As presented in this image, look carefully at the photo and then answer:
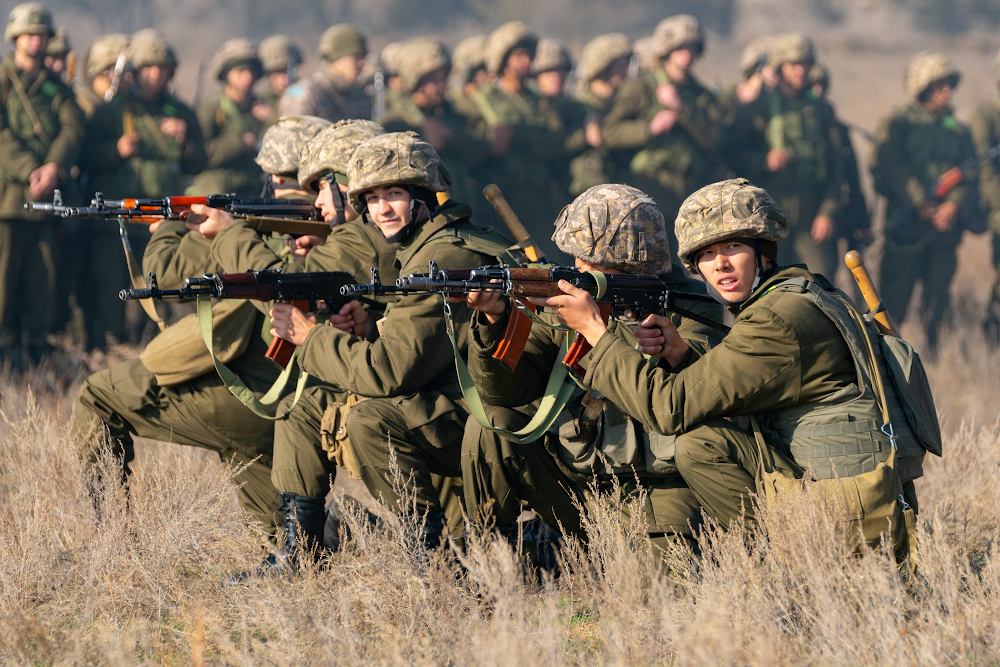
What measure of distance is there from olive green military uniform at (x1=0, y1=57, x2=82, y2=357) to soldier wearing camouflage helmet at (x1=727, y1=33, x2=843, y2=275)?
6.22 m

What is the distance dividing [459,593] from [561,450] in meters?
0.66

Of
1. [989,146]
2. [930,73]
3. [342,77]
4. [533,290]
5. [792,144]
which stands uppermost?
[342,77]

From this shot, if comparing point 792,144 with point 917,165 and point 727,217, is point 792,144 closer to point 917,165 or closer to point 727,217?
point 917,165

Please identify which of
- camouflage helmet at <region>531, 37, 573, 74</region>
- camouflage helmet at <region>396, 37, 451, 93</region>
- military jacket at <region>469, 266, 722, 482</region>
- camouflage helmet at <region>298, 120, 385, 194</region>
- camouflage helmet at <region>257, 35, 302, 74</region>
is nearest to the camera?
military jacket at <region>469, 266, 722, 482</region>

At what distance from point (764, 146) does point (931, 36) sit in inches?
1138

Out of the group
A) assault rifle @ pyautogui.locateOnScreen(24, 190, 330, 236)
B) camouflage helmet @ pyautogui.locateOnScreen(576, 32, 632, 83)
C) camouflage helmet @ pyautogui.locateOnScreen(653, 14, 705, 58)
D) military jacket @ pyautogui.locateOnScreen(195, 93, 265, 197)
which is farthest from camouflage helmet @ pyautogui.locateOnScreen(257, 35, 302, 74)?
assault rifle @ pyautogui.locateOnScreen(24, 190, 330, 236)

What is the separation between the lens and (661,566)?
3971 millimetres

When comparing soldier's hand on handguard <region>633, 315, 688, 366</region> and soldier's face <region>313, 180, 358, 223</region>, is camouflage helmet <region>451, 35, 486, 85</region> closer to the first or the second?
soldier's face <region>313, 180, 358, 223</region>

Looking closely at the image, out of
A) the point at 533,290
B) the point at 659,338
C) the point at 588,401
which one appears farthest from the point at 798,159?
the point at 533,290

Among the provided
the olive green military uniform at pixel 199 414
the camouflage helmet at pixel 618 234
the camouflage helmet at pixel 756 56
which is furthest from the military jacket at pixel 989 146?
the olive green military uniform at pixel 199 414

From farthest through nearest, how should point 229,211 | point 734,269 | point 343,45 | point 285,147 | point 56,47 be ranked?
point 343,45 < point 56,47 < point 285,147 < point 229,211 < point 734,269

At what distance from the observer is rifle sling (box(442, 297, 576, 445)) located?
13.5 ft

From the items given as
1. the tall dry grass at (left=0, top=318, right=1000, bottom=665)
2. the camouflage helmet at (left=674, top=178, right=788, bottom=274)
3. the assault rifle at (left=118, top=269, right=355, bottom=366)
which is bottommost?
the tall dry grass at (left=0, top=318, right=1000, bottom=665)

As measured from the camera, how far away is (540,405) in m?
4.18
